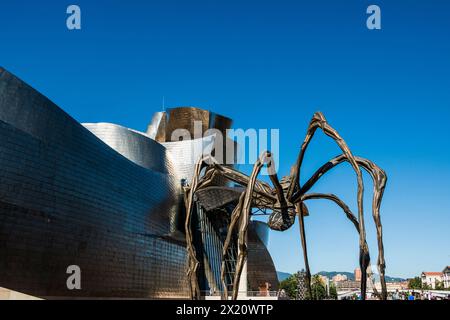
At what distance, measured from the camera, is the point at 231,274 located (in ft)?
141

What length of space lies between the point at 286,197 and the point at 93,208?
13.4 meters

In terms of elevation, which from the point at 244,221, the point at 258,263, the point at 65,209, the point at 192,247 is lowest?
the point at 258,263

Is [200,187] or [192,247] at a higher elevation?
[200,187]

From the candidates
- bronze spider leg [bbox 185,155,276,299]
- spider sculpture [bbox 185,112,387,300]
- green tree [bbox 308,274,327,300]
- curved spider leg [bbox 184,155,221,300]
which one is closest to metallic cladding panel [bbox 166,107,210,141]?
green tree [bbox 308,274,327,300]

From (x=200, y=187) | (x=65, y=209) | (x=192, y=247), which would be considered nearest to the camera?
(x=192, y=247)

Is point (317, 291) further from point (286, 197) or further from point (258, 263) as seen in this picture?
point (286, 197)

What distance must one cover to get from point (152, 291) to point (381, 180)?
2432cm

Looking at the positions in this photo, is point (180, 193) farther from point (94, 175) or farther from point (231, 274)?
point (94, 175)

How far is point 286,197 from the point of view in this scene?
71.0 feet

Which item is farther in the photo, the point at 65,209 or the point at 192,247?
the point at 65,209

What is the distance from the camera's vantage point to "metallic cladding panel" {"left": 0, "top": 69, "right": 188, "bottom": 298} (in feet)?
76.7

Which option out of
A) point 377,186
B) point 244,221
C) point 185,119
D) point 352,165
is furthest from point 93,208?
point 185,119

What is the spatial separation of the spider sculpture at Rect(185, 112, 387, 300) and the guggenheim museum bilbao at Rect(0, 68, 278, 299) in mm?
8332
